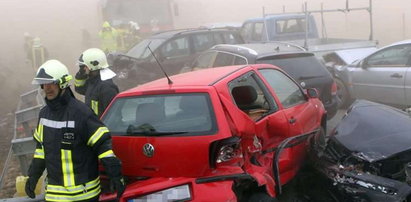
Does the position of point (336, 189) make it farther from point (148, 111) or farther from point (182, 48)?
point (182, 48)

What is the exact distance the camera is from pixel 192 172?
11.9 ft

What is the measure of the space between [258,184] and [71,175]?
1.43 m

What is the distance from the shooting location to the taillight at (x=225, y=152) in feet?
11.9

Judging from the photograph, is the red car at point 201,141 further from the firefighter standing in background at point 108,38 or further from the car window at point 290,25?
the firefighter standing in background at point 108,38

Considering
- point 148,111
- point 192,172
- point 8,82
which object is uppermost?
point 148,111

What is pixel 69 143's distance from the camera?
3490 millimetres

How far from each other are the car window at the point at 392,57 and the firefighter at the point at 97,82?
517 centimetres

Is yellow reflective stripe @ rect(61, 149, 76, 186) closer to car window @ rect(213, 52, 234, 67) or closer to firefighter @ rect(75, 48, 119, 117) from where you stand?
firefighter @ rect(75, 48, 119, 117)

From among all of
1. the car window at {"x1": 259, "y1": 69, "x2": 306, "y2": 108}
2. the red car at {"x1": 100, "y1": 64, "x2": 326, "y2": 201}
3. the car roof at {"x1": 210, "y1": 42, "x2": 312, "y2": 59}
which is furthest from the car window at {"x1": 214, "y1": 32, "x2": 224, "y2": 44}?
the red car at {"x1": 100, "y1": 64, "x2": 326, "y2": 201}

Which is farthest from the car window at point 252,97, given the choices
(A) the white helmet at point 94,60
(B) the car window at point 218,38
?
(B) the car window at point 218,38

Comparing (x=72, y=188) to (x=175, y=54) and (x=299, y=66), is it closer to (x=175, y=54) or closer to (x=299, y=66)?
(x=299, y=66)

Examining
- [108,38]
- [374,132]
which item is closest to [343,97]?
[374,132]

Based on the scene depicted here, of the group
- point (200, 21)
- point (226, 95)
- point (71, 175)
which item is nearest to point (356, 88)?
point (226, 95)

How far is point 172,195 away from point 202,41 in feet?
28.0
